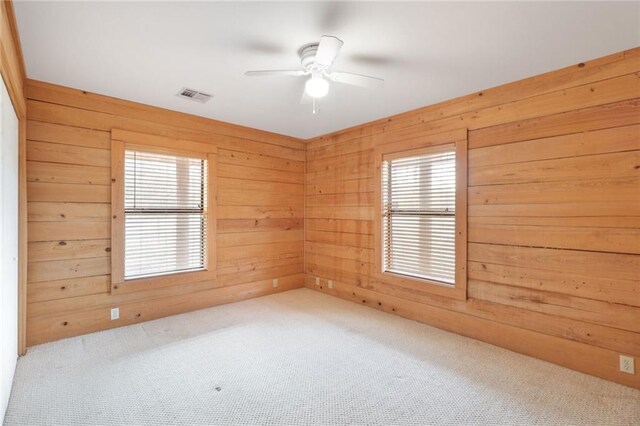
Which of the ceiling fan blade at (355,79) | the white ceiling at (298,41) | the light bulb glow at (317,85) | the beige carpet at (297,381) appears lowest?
the beige carpet at (297,381)

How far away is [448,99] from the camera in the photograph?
315cm

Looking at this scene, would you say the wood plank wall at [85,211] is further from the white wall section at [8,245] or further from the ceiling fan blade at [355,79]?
the ceiling fan blade at [355,79]

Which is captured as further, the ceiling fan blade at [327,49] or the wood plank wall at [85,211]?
the wood plank wall at [85,211]

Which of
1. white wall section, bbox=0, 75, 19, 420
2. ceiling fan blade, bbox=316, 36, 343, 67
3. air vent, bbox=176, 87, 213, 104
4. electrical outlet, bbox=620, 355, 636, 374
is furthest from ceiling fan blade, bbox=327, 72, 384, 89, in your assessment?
electrical outlet, bbox=620, 355, 636, 374

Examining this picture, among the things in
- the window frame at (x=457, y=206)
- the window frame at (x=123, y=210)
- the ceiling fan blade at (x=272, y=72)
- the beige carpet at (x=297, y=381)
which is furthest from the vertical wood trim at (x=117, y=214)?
the window frame at (x=457, y=206)

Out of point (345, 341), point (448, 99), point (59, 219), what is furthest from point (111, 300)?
point (448, 99)

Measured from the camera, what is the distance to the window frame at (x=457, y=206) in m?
3.05

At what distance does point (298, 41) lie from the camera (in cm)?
208

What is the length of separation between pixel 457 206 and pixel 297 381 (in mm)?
2170

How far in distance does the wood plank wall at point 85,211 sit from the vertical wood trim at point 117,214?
0.05 m

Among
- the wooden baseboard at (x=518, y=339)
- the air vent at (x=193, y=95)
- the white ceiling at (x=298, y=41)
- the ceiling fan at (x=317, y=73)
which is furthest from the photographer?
the air vent at (x=193, y=95)

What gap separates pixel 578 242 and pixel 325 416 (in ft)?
7.44

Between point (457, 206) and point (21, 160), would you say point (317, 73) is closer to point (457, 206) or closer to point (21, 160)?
point (457, 206)

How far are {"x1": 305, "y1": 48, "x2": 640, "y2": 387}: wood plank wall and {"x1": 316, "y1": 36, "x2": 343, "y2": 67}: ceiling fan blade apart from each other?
1.76 m
